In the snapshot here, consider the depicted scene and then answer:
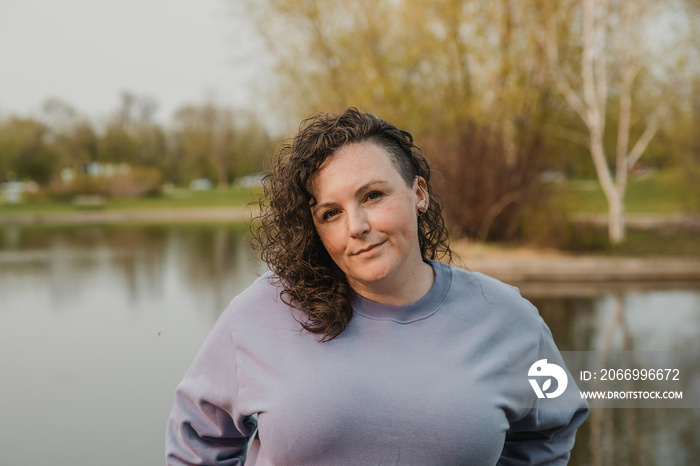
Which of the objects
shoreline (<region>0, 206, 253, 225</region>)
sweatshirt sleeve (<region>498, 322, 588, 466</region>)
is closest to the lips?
sweatshirt sleeve (<region>498, 322, 588, 466</region>)

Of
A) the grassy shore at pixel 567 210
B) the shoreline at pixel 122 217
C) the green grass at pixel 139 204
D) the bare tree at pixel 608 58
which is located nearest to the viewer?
the grassy shore at pixel 567 210

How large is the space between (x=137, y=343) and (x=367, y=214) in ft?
23.0

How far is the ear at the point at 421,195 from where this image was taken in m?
2.02

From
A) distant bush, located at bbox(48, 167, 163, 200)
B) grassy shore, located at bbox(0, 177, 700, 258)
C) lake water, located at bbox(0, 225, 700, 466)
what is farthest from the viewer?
distant bush, located at bbox(48, 167, 163, 200)

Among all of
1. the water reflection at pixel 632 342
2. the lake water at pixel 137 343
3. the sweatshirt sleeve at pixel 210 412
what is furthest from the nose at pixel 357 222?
the water reflection at pixel 632 342

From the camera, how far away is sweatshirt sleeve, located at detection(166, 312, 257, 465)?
1.82 metres

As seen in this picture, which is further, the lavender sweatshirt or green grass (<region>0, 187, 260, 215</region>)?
green grass (<region>0, 187, 260, 215</region>)

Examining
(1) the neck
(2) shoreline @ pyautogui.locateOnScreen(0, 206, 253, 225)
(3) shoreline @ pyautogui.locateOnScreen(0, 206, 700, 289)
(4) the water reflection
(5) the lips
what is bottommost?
(2) shoreline @ pyautogui.locateOnScreen(0, 206, 253, 225)

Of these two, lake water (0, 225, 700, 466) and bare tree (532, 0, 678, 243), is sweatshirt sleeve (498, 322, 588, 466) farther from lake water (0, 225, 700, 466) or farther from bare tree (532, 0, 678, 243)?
bare tree (532, 0, 678, 243)

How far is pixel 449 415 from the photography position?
169 cm

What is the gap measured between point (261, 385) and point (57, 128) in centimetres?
6476

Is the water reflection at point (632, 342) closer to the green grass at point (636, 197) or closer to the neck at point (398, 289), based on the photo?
the neck at point (398, 289)

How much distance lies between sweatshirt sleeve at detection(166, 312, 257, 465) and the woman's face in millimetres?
372

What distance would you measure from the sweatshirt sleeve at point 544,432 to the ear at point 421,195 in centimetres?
47
